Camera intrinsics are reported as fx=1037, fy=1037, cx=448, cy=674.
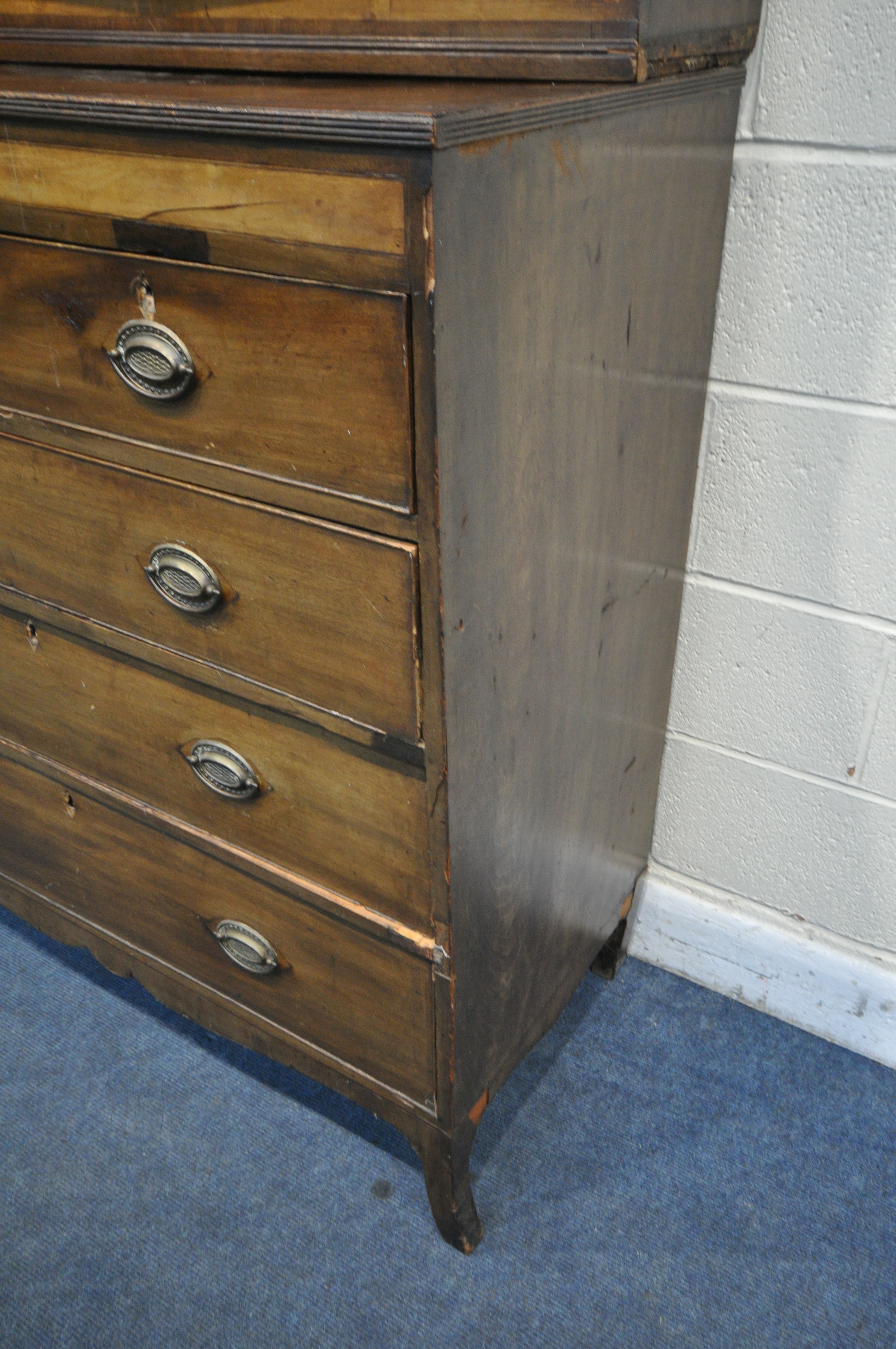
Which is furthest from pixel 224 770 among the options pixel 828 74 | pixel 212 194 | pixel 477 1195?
pixel 828 74

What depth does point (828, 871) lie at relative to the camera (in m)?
1.31

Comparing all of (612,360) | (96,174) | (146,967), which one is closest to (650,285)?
(612,360)

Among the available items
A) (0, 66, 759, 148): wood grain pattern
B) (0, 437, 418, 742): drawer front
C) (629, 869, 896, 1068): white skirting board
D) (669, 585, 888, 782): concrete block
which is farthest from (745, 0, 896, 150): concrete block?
(629, 869, 896, 1068): white skirting board

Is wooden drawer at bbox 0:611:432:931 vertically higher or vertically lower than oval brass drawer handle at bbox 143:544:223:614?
lower

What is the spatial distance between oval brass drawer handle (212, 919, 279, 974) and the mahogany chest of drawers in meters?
0.01

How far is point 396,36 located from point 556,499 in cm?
38

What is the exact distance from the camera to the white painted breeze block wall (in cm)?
98

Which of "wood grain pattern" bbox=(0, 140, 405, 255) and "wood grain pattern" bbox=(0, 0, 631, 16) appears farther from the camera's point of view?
"wood grain pattern" bbox=(0, 0, 631, 16)

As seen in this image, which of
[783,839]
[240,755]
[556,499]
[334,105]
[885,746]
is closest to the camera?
[334,105]

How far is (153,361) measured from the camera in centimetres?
78

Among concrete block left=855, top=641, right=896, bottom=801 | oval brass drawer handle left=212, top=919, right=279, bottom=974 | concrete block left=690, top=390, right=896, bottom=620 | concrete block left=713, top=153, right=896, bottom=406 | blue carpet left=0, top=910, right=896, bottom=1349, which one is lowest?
blue carpet left=0, top=910, right=896, bottom=1349

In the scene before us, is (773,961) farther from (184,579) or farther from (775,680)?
(184,579)

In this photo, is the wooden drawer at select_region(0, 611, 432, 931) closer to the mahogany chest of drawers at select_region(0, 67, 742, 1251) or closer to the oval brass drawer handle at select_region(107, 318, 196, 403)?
the mahogany chest of drawers at select_region(0, 67, 742, 1251)

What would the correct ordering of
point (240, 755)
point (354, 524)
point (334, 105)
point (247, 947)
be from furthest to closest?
point (247, 947) → point (240, 755) → point (354, 524) → point (334, 105)
